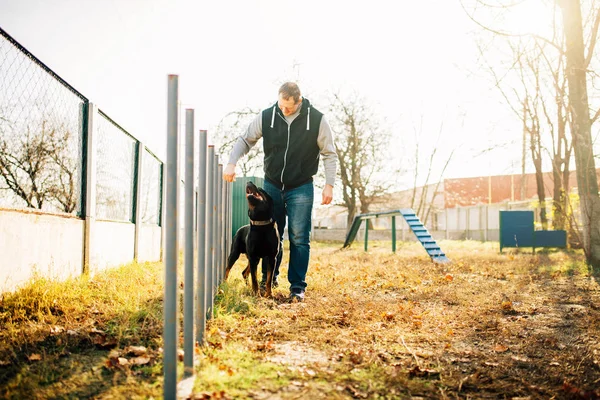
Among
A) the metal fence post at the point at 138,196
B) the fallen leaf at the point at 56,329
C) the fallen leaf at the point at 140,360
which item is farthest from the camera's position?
the metal fence post at the point at 138,196

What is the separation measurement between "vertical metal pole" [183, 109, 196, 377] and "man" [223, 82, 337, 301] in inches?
89.2

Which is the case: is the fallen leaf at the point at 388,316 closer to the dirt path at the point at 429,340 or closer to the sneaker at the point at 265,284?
the dirt path at the point at 429,340

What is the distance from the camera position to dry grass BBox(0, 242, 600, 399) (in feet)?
7.14

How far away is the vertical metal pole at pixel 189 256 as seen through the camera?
84.5 inches

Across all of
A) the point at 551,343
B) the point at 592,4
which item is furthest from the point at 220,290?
the point at 592,4

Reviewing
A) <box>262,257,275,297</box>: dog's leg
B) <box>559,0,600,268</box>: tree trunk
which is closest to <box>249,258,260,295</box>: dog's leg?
<box>262,257,275,297</box>: dog's leg

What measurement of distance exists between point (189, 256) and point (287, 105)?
8.68ft

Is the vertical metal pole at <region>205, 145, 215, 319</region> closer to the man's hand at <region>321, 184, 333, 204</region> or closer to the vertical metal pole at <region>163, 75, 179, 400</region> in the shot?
the vertical metal pole at <region>163, 75, 179, 400</region>

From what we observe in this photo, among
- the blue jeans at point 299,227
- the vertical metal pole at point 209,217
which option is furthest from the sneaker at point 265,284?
the vertical metal pole at point 209,217

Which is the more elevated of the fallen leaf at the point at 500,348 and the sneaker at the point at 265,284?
the sneaker at the point at 265,284

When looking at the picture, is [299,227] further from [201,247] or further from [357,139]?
[357,139]

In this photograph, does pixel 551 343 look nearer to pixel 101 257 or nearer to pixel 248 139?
pixel 248 139

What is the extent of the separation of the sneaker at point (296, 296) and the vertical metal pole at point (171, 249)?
267 centimetres

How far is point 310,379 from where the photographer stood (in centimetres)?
228
